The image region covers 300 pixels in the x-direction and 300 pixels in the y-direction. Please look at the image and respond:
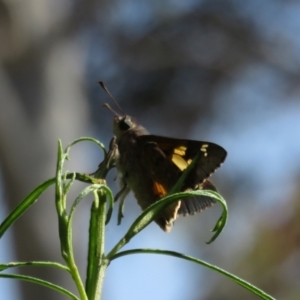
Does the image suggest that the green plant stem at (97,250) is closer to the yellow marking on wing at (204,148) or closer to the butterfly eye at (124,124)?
the yellow marking on wing at (204,148)

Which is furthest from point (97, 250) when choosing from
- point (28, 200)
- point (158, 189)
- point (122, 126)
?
point (122, 126)

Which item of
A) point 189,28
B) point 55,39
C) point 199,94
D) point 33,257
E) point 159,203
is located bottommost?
point 159,203

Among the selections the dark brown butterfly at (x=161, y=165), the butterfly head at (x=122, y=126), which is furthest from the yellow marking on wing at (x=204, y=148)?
the butterfly head at (x=122, y=126)

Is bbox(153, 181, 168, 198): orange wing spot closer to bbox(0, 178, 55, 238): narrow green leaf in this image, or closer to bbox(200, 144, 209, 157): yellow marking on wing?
bbox(200, 144, 209, 157): yellow marking on wing

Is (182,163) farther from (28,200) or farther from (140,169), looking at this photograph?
(28,200)

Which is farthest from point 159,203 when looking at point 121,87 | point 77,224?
→ point 121,87

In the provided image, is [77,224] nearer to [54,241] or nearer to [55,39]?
[54,241]

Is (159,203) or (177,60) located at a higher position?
(177,60)

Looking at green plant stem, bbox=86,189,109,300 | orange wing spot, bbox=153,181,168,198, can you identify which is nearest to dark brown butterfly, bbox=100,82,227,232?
orange wing spot, bbox=153,181,168,198
